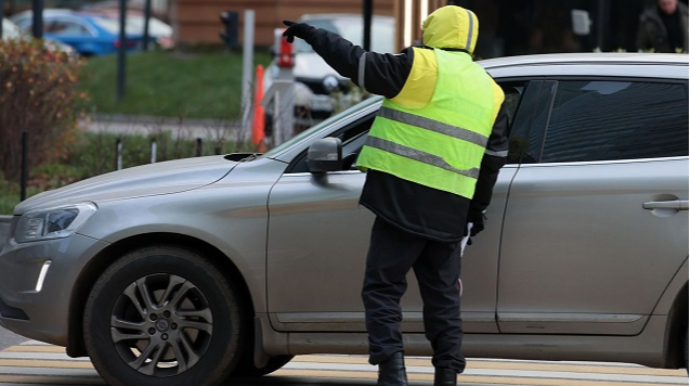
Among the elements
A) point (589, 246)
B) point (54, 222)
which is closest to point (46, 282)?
A: point (54, 222)

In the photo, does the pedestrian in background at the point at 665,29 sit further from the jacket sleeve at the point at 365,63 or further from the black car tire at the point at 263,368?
the jacket sleeve at the point at 365,63

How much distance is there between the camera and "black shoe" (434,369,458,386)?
5.92m

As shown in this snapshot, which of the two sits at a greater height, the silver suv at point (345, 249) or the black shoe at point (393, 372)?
the silver suv at point (345, 249)

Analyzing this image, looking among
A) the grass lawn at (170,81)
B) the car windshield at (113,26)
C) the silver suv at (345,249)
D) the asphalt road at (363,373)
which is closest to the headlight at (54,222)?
the silver suv at (345,249)

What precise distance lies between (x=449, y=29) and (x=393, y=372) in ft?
4.58

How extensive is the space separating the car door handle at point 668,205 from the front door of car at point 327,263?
1.92 feet

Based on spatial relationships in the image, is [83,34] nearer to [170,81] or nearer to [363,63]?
[170,81]

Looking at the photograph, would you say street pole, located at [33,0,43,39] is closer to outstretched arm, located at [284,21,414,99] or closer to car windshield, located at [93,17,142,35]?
outstretched arm, located at [284,21,414,99]

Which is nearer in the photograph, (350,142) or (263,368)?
(350,142)

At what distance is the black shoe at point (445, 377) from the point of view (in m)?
5.92

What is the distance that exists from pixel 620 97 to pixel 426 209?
1032 mm

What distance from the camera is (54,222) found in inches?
256

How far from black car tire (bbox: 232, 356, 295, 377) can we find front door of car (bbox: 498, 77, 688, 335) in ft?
4.52

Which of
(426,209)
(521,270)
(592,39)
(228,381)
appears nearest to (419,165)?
(426,209)
